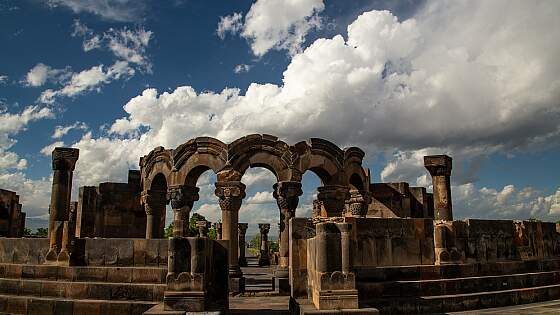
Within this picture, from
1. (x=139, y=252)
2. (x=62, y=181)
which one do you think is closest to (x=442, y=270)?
(x=139, y=252)

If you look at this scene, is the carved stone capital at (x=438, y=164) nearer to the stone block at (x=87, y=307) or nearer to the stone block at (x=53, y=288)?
the stone block at (x=87, y=307)

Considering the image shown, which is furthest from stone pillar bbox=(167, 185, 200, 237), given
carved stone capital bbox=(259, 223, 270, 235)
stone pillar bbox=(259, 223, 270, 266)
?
carved stone capital bbox=(259, 223, 270, 235)

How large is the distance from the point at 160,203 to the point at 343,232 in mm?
9440

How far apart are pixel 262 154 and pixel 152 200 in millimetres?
4233

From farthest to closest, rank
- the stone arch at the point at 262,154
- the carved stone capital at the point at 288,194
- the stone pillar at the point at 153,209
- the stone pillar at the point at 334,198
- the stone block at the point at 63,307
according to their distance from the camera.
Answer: the stone pillar at the point at 153,209, the stone pillar at the point at 334,198, the stone arch at the point at 262,154, the carved stone capital at the point at 288,194, the stone block at the point at 63,307

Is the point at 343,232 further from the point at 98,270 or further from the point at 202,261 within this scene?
the point at 98,270

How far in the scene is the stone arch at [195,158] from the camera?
13578mm

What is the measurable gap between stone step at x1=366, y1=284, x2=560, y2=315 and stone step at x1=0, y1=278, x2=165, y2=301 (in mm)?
4027

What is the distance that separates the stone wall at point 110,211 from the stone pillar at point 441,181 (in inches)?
395

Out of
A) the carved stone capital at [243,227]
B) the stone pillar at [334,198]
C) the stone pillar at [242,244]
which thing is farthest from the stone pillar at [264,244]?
the stone pillar at [334,198]

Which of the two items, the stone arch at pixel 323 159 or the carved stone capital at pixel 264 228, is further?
the carved stone capital at pixel 264 228

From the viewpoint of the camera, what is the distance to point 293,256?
845cm

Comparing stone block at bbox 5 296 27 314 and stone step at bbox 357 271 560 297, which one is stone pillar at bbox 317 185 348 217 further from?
stone block at bbox 5 296 27 314

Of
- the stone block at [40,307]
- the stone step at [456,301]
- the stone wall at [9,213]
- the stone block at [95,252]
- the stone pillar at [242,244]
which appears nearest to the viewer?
the stone step at [456,301]
